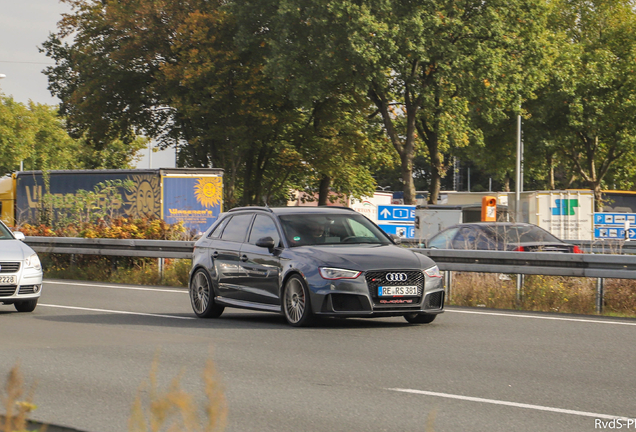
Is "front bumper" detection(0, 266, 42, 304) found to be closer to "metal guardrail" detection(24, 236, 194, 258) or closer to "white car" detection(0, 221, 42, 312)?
"white car" detection(0, 221, 42, 312)

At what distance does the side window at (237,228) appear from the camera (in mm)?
12789

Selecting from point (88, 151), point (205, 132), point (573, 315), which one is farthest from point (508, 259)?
point (88, 151)

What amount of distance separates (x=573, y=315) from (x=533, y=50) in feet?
88.2

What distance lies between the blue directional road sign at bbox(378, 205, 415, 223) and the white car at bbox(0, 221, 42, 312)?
14035 mm

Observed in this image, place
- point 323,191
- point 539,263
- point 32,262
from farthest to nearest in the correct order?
point 323,191
point 539,263
point 32,262

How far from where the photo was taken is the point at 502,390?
Result: 7.22 meters

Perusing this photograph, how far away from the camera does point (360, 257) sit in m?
10.9

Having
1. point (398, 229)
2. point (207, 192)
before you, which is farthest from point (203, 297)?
point (207, 192)

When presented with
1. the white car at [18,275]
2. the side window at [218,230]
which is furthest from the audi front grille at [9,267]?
the side window at [218,230]

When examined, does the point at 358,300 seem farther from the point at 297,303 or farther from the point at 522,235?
the point at 522,235

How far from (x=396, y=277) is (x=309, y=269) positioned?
1017mm

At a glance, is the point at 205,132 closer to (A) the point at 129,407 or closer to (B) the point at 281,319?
(B) the point at 281,319

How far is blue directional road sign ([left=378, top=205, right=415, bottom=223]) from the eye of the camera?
26.4 metres

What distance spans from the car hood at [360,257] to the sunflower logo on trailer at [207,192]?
2127 centimetres
